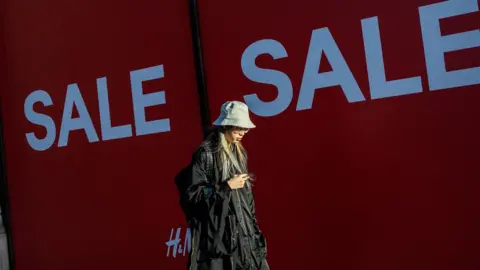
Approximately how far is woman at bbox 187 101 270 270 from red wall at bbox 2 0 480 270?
1081 millimetres

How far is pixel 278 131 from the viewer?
425 centimetres

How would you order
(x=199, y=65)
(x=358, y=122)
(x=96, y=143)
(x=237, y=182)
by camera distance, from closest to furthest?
(x=237, y=182) < (x=358, y=122) < (x=199, y=65) < (x=96, y=143)

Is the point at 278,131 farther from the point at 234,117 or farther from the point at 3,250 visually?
the point at 3,250

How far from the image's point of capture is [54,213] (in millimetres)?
5211

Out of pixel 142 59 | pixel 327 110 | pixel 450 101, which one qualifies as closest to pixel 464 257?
pixel 450 101

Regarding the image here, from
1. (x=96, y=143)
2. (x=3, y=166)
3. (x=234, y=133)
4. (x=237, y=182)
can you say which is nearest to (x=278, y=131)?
(x=234, y=133)

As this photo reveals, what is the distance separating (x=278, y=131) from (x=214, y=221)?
1.33 meters

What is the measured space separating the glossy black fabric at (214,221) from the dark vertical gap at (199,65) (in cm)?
136

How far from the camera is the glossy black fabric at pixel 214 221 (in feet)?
9.93

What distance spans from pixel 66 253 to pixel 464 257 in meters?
3.20

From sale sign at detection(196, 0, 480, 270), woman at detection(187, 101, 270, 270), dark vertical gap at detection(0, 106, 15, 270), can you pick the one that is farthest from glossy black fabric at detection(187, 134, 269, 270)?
dark vertical gap at detection(0, 106, 15, 270)

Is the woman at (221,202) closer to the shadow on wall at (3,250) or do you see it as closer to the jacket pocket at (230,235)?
the jacket pocket at (230,235)

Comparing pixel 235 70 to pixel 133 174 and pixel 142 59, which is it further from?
pixel 133 174

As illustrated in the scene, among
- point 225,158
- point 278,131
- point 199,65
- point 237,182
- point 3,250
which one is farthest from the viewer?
point 3,250
